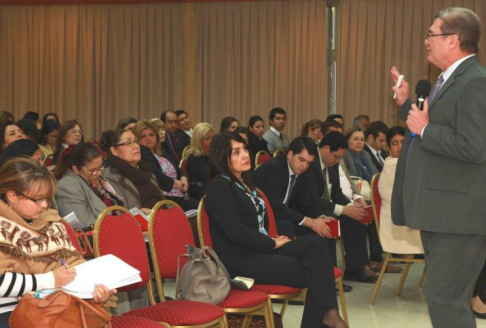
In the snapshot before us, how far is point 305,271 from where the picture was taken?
4.15 metres

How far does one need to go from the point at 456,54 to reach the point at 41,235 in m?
1.84

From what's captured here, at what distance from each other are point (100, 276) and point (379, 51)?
9.94 metres

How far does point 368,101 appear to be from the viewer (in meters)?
12.4

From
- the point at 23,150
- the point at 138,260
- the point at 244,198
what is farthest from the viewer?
the point at 23,150

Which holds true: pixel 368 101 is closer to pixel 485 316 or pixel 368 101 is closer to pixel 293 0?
pixel 293 0

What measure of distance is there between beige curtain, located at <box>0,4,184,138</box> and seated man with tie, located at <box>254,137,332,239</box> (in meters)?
7.55

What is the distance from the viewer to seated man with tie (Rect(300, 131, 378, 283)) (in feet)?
20.3

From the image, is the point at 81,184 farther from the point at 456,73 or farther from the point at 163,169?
the point at 456,73

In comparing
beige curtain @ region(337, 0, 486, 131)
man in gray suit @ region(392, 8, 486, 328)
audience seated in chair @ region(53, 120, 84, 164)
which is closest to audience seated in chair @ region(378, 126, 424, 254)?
man in gray suit @ region(392, 8, 486, 328)

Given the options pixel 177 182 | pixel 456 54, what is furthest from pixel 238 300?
pixel 177 182

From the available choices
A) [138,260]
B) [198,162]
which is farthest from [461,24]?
[198,162]

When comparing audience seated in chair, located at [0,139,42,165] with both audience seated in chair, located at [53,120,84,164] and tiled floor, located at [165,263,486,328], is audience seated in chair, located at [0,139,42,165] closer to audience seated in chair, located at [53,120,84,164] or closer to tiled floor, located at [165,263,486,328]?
tiled floor, located at [165,263,486,328]

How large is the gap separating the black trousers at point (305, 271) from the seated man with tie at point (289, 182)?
3.44 ft

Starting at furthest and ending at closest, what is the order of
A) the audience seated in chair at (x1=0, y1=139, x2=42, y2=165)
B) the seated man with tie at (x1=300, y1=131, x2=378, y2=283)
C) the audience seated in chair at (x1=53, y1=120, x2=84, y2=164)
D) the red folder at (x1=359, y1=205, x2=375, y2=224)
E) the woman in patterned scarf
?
the audience seated in chair at (x1=53, y1=120, x2=84, y2=164) < the red folder at (x1=359, y1=205, x2=375, y2=224) < the seated man with tie at (x1=300, y1=131, x2=378, y2=283) < the audience seated in chair at (x1=0, y1=139, x2=42, y2=165) < the woman in patterned scarf
